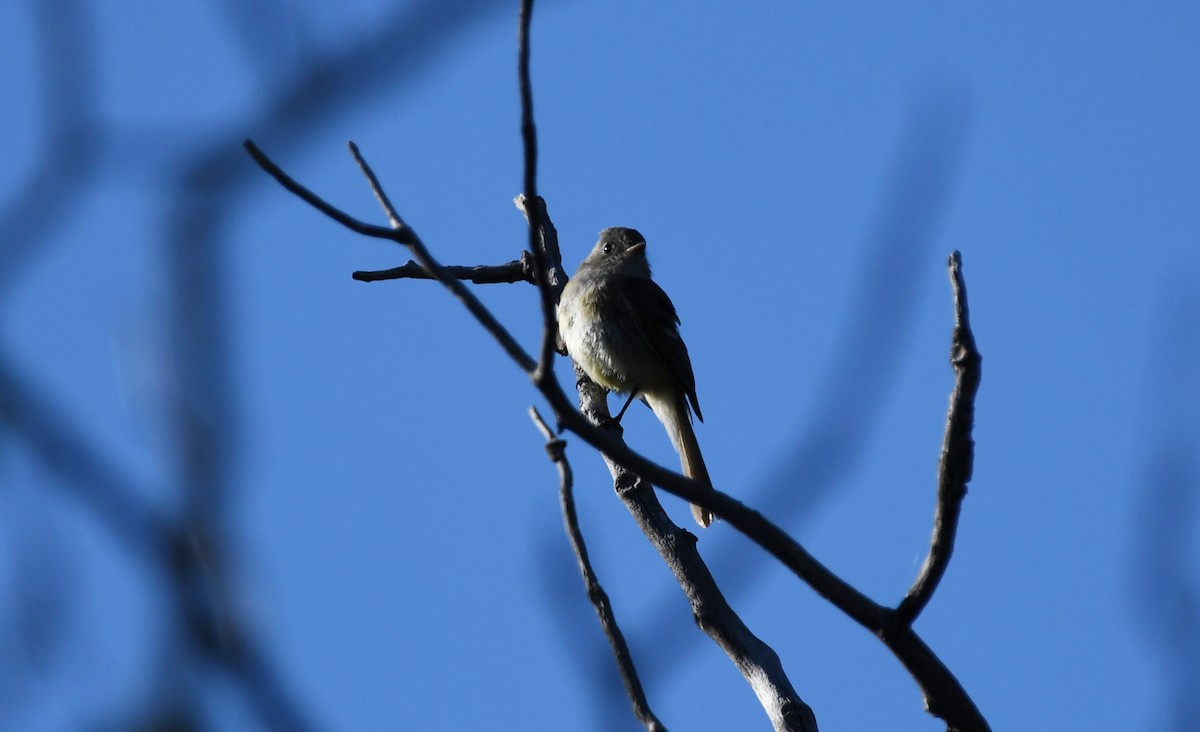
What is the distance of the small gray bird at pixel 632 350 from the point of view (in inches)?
328

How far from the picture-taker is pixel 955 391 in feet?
9.86

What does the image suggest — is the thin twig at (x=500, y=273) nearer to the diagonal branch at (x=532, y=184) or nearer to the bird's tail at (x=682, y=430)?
the bird's tail at (x=682, y=430)

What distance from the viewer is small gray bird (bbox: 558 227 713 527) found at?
328 inches

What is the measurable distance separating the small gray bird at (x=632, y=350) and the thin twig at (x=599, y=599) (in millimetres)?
5206

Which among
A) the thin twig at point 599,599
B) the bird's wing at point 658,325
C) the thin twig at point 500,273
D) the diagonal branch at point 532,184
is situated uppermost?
the bird's wing at point 658,325

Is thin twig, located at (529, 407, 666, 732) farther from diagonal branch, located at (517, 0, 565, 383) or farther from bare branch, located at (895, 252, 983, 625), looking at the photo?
bare branch, located at (895, 252, 983, 625)

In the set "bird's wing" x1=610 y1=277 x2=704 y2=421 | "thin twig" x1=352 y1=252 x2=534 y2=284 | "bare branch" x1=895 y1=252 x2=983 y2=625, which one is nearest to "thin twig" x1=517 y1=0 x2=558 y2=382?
"bare branch" x1=895 y1=252 x2=983 y2=625

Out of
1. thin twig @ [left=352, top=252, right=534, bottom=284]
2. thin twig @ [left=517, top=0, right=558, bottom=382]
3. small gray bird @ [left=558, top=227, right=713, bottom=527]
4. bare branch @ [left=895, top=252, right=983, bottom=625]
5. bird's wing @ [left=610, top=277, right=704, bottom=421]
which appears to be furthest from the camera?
bird's wing @ [left=610, top=277, right=704, bottom=421]

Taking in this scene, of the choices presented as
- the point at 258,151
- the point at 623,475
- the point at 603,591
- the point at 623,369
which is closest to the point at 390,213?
the point at 258,151

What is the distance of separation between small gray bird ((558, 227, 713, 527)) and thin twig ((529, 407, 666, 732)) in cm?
521

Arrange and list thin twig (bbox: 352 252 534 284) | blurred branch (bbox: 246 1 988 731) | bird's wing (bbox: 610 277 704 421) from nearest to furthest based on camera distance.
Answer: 1. blurred branch (bbox: 246 1 988 731)
2. thin twig (bbox: 352 252 534 284)
3. bird's wing (bbox: 610 277 704 421)

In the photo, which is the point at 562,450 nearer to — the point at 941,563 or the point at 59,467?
the point at 941,563

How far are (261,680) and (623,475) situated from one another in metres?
3.88

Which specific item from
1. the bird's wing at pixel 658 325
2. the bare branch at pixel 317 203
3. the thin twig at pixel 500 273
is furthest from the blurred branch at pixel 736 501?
the bird's wing at pixel 658 325
